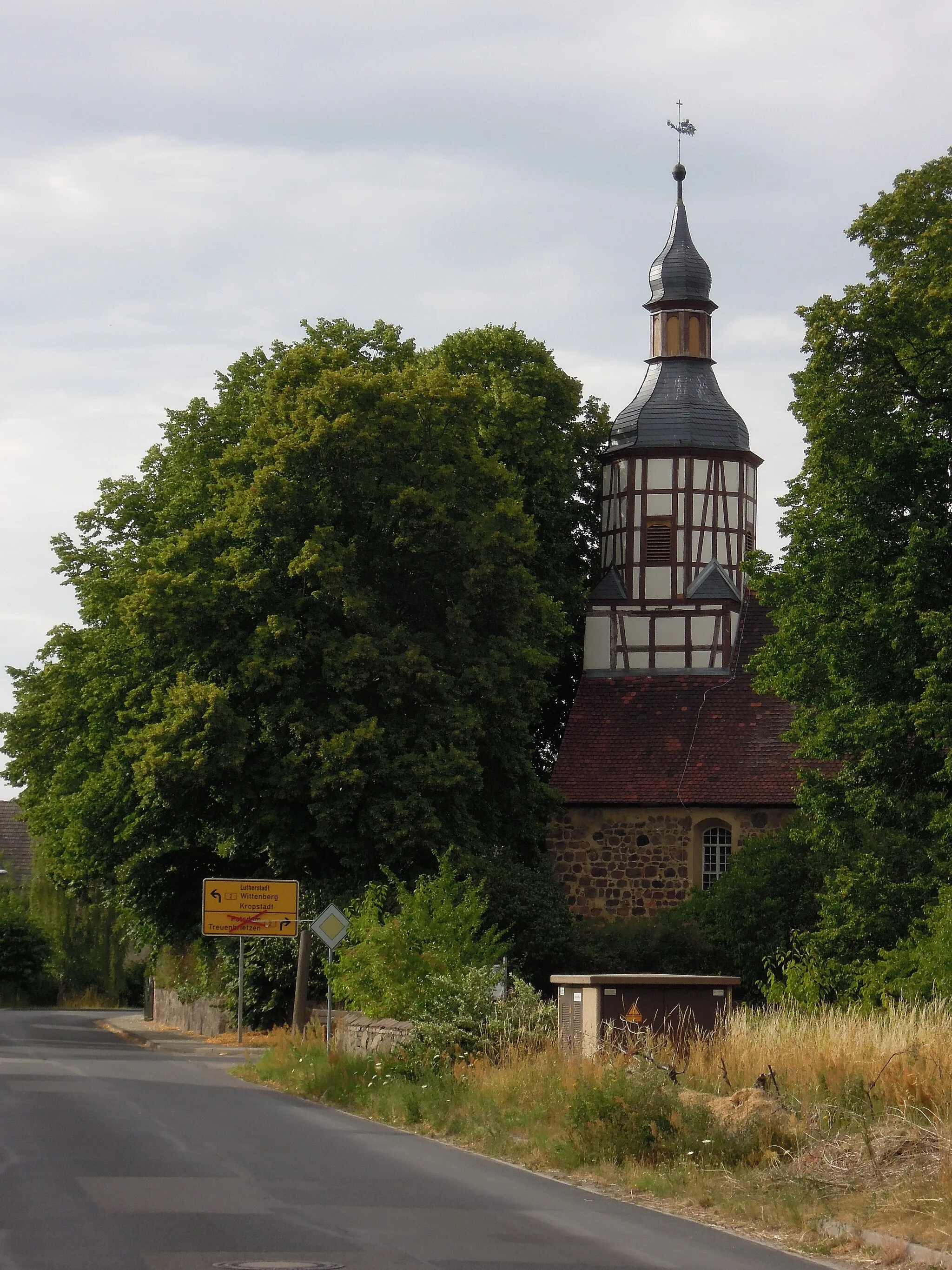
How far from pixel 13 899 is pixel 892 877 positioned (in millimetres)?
37713

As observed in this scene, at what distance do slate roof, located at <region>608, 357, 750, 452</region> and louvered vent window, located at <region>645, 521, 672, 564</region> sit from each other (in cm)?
191

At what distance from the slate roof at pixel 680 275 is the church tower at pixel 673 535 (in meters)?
2.98

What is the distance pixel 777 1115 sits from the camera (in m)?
12.8

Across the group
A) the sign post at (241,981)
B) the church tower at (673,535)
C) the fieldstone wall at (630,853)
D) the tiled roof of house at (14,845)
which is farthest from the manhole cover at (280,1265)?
the tiled roof of house at (14,845)

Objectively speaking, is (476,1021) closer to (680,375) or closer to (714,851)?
(714,851)

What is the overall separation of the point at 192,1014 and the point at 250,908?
8.75m

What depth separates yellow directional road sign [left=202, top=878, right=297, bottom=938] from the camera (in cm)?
3061

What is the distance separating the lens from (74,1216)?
10.2 meters

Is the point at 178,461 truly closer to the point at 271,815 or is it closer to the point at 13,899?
the point at 271,815

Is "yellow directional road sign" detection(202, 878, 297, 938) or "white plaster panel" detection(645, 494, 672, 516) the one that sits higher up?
"white plaster panel" detection(645, 494, 672, 516)

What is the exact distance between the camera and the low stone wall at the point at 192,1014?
35781 millimetres

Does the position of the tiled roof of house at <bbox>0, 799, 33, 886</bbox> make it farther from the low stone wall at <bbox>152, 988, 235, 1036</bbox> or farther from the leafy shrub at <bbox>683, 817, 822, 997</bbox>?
the leafy shrub at <bbox>683, 817, 822, 997</bbox>

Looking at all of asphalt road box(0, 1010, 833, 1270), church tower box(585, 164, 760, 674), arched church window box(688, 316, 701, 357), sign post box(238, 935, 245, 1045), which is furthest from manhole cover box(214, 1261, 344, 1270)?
arched church window box(688, 316, 701, 357)

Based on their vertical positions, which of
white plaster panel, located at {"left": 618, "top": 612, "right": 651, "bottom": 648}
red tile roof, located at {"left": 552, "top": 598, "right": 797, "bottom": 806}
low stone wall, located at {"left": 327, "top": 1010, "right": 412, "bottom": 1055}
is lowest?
low stone wall, located at {"left": 327, "top": 1010, "right": 412, "bottom": 1055}
